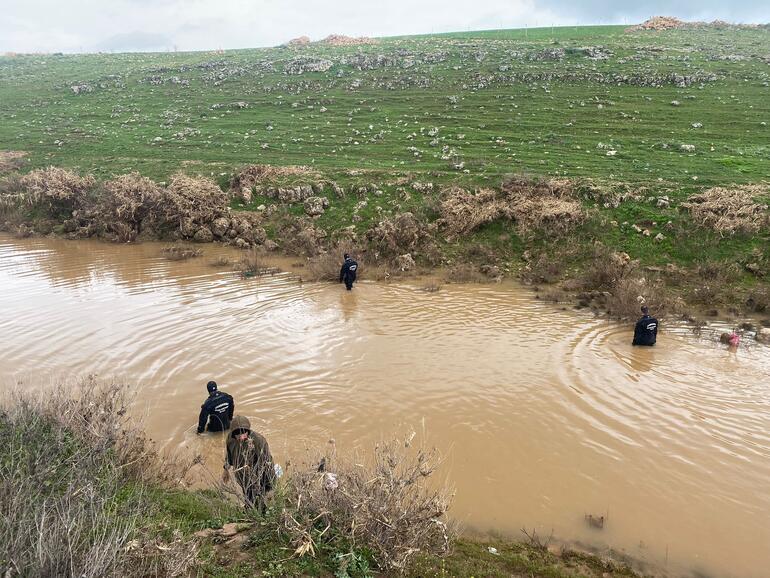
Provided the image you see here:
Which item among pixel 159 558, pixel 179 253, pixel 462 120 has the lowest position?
pixel 179 253

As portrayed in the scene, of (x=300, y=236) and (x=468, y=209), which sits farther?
(x=300, y=236)

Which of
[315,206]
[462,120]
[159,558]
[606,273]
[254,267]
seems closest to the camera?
[159,558]

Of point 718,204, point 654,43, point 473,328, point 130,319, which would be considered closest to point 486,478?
point 473,328

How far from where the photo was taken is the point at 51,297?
52.2 ft

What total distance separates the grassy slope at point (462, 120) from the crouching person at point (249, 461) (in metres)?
15.7

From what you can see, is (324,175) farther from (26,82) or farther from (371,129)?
(26,82)

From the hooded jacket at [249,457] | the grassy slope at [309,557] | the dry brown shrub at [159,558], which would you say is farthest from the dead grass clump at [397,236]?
the dry brown shrub at [159,558]

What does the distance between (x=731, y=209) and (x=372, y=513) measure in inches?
809

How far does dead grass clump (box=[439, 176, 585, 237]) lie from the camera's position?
20.1 metres

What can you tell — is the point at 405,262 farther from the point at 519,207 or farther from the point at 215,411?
the point at 215,411

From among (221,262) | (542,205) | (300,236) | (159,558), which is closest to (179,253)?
(221,262)

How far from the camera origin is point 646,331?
1215 cm

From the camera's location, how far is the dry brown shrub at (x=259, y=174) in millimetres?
25875

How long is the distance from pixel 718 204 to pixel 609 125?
12831 mm
